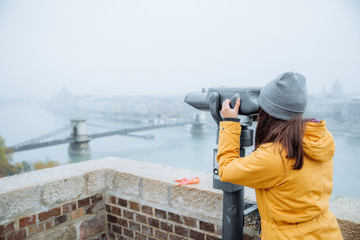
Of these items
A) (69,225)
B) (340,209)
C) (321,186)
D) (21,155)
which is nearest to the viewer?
(321,186)

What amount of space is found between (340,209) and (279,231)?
43cm

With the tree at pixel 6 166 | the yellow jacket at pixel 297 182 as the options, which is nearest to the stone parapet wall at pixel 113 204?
the yellow jacket at pixel 297 182

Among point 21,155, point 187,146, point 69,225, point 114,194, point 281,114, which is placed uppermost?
point 281,114

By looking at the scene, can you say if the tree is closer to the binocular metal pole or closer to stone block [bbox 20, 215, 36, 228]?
stone block [bbox 20, 215, 36, 228]

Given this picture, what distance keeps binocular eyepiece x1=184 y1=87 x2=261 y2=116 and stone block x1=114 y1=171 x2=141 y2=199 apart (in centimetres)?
72

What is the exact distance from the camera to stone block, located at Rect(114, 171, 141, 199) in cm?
164

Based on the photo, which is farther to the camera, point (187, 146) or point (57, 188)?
point (187, 146)

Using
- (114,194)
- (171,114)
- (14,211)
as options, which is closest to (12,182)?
(14,211)

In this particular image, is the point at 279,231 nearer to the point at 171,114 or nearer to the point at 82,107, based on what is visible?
the point at 171,114

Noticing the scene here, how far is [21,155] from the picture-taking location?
38250 mm

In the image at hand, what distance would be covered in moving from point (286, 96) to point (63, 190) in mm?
1262

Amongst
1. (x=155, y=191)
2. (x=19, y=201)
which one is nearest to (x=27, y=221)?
(x=19, y=201)

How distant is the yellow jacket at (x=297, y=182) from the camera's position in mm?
802

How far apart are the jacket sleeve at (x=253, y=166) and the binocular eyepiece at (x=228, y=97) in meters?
0.10
